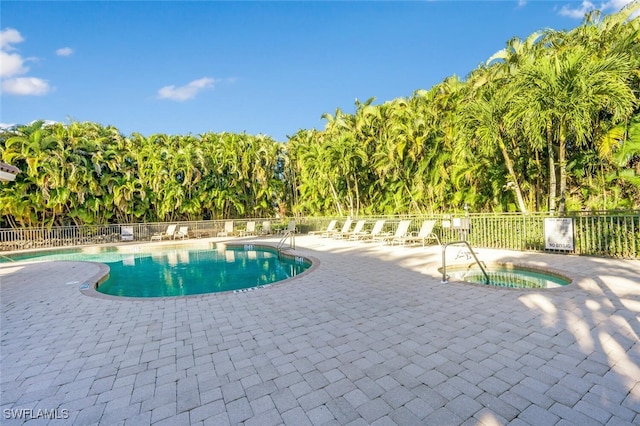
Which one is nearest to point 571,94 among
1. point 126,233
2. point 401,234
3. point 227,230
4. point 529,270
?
point 529,270

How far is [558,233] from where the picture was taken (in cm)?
855

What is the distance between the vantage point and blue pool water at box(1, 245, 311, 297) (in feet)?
27.0

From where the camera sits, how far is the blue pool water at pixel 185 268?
8.23 meters

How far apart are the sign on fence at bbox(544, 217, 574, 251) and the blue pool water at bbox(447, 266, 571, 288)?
234 cm

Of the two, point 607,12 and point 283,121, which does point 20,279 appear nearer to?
point 607,12

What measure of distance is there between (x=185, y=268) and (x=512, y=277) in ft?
33.1

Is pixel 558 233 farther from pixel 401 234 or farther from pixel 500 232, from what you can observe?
pixel 401 234

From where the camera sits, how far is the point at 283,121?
107ft

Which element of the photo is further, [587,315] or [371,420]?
[587,315]

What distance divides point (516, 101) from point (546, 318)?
22.4ft

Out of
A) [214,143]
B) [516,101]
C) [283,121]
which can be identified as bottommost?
[516,101]

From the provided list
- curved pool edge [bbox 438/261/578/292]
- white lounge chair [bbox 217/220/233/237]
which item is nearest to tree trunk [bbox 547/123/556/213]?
curved pool edge [bbox 438/261/578/292]

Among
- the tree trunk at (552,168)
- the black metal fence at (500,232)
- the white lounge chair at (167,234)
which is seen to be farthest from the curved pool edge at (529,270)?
the white lounge chair at (167,234)

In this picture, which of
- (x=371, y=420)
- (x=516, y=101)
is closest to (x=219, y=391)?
(x=371, y=420)
